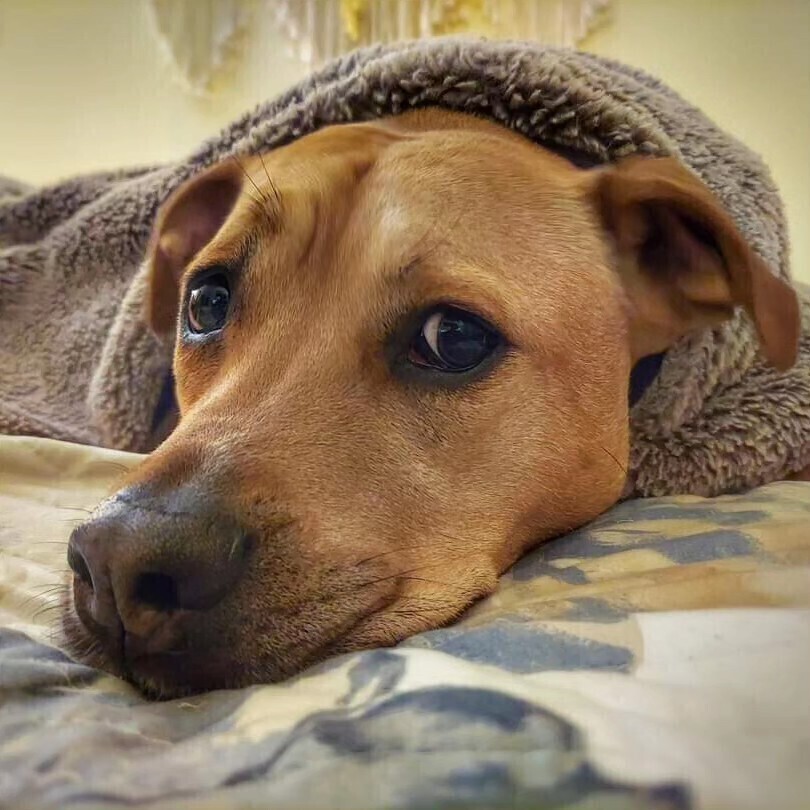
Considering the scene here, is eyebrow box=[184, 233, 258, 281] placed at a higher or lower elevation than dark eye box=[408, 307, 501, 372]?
higher

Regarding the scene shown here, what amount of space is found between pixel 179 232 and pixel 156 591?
3.41 feet

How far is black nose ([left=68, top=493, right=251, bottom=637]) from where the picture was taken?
2.54 ft

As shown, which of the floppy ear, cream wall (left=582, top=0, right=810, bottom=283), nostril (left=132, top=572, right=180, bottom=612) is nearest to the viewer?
nostril (left=132, top=572, right=180, bottom=612)

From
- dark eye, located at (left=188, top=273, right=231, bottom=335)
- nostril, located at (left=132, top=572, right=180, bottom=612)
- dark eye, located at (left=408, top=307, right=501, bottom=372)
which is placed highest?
dark eye, located at (left=188, top=273, right=231, bottom=335)

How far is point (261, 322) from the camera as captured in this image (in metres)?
1.15

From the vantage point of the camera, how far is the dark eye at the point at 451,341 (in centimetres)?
110

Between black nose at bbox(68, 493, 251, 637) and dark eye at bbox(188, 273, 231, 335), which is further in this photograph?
dark eye at bbox(188, 273, 231, 335)

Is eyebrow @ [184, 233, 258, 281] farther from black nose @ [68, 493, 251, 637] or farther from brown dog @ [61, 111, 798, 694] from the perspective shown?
black nose @ [68, 493, 251, 637]

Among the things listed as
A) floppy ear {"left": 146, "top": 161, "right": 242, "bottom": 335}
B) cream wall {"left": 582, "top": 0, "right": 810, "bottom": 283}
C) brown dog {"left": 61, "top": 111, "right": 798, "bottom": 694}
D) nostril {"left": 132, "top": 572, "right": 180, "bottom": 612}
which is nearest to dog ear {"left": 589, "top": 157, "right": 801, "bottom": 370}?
brown dog {"left": 61, "top": 111, "right": 798, "bottom": 694}

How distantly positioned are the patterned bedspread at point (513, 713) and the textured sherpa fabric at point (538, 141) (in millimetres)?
483

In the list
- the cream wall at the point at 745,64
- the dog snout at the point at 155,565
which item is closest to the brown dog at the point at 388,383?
the dog snout at the point at 155,565

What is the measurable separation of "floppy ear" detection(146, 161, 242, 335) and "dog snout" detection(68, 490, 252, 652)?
36.1 inches

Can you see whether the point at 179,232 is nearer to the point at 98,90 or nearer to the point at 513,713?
the point at 513,713

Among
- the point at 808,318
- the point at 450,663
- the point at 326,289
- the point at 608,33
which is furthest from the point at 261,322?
the point at 608,33
